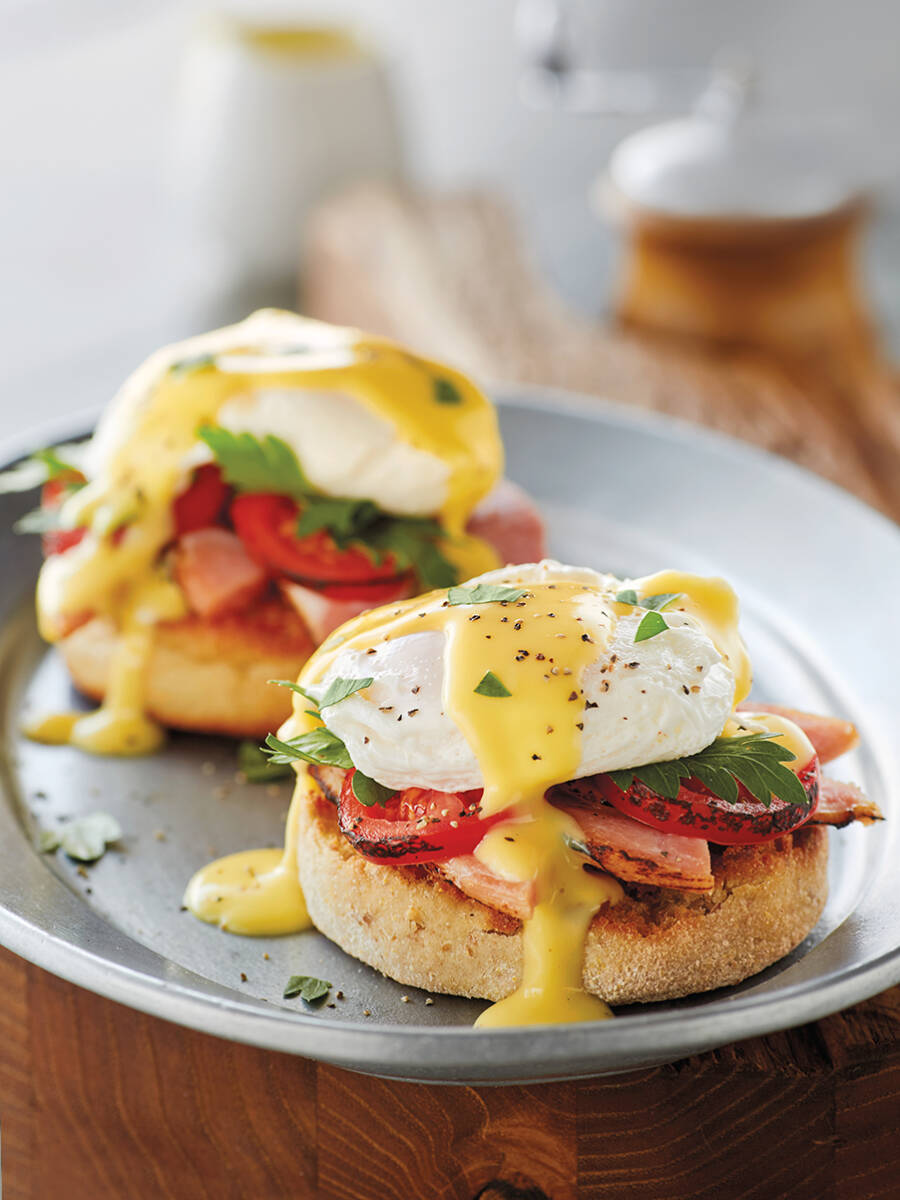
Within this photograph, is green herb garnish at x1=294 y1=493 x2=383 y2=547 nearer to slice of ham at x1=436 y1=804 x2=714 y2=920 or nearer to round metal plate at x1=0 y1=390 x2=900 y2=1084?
round metal plate at x1=0 y1=390 x2=900 y2=1084

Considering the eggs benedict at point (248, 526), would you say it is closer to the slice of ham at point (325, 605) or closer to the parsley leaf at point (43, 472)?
the slice of ham at point (325, 605)

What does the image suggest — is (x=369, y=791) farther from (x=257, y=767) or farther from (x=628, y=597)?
(x=257, y=767)

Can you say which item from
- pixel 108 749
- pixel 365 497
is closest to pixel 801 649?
pixel 365 497

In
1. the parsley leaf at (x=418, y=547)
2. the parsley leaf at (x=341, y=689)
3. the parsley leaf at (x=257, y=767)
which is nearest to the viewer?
the parsley leaf at (x=341, y=689)

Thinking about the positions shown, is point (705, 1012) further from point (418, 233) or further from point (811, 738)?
point (418, 233)

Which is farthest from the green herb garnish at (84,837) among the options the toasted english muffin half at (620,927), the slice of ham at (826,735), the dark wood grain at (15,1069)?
the slice of ham at (826,735)

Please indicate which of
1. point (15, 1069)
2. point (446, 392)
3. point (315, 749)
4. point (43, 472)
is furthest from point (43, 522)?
point (15, 1069)

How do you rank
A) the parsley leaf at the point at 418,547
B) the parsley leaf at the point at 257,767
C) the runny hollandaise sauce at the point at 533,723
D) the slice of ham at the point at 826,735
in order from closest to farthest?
the runny hollandaise sauce at the point at 533,723, the slice of ham at the point at 826,735, the parsley leaf at the point at 257,767, the parsley leaf at the point at 418,547
